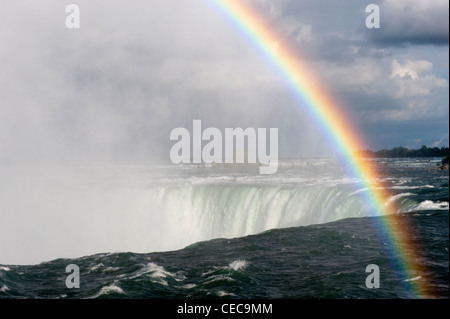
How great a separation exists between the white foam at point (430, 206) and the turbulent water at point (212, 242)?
0.21 feet

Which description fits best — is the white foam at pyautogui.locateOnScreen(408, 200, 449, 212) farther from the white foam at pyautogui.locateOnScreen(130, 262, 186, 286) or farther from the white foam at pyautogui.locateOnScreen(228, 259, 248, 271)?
the white foam at pyautogui.locateOnScreen(130, 262, 186, 286)

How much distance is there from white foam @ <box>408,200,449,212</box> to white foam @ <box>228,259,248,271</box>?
11.5 meters

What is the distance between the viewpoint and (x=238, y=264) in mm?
19859

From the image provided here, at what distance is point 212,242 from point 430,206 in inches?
488

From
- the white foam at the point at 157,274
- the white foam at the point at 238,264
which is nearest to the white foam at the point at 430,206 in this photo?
the white foam at the point at 238,264

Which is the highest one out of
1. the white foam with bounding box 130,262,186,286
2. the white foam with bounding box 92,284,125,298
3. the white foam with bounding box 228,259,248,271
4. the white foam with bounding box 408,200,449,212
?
the white foam with bounding box 408,200,449,212

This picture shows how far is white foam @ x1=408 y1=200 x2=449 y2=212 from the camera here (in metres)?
26.5

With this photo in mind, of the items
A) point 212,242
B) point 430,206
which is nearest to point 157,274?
point 212,242

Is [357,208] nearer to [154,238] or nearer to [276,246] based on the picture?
[276,246]

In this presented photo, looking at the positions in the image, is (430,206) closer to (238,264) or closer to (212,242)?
(212,242)

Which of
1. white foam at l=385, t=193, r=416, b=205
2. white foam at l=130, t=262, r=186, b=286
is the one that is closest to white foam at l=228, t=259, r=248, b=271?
white foam at l=130, t=262, r=186, b=286

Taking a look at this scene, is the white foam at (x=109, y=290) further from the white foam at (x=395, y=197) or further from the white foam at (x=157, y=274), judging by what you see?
the white foam at (x=395, y=197)

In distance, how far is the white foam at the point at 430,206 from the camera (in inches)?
1044

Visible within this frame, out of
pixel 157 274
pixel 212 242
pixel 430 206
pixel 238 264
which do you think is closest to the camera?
pixel 157 274
